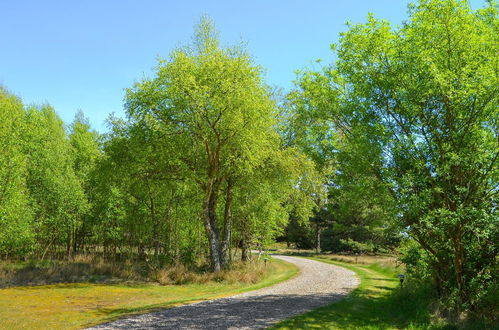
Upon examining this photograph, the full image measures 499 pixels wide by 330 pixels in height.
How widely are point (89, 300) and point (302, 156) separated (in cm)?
1573

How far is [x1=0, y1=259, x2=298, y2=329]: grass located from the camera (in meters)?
12.6

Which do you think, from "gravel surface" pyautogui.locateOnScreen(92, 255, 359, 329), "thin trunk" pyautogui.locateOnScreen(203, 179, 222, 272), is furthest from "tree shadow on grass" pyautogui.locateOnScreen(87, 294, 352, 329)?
"thin trunk" pyautogui.locateOnScreen(203, 179, 222, 272)

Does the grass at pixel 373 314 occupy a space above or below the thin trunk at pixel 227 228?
below

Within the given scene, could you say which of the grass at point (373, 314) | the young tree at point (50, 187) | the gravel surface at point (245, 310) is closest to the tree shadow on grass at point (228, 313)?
the gravel surface at point (245, 310)

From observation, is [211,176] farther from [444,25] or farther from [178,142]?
[444,25]

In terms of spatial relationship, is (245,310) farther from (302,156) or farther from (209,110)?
(302,156)

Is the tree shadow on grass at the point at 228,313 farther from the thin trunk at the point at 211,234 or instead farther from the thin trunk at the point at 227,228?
the thin trunk at the point at 227,228

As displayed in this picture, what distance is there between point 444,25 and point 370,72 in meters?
2.65

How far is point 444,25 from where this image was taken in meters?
11.5

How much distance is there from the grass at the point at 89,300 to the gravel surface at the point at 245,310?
1214 mm

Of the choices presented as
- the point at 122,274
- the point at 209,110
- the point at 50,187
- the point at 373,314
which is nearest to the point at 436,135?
the point at 373,314

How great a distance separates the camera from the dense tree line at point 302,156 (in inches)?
436

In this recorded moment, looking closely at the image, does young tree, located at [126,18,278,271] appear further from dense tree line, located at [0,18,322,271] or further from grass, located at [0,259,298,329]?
grass, located at [0,259,298,329]

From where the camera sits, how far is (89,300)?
55.8 ft
